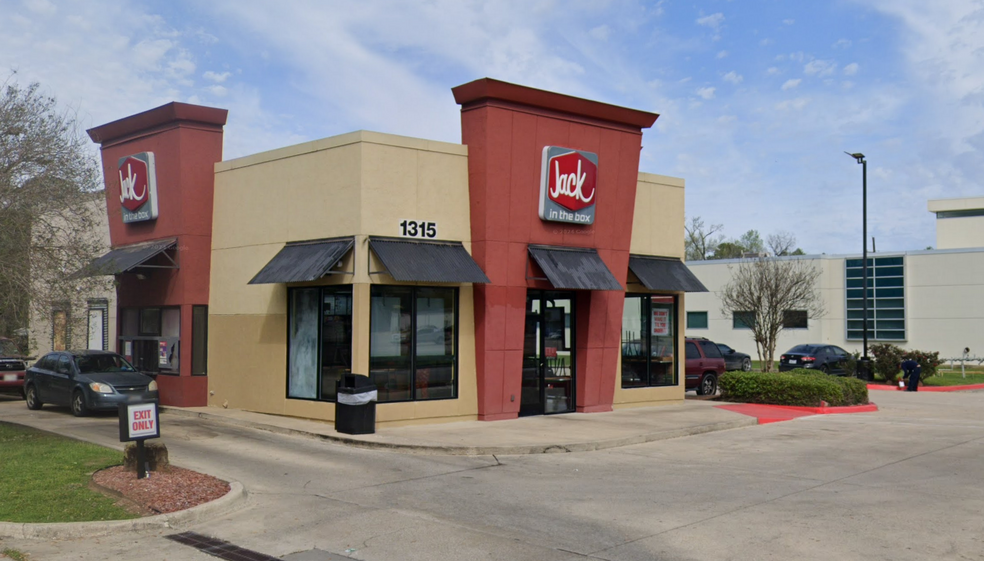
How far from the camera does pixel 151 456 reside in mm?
11625

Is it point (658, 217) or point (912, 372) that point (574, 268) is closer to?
point (658, 217)

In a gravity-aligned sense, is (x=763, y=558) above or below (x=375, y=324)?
below

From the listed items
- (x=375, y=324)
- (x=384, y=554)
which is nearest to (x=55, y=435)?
(x=375, y=324)

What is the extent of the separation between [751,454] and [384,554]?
8675 millimetres

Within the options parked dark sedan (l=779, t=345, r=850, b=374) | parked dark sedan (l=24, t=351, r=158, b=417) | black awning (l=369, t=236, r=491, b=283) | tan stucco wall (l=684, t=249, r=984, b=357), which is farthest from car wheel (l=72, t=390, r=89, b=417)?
tan stucco wall (l=684, t=249, r=984, b=357)

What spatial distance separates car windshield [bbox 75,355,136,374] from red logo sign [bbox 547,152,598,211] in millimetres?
10718

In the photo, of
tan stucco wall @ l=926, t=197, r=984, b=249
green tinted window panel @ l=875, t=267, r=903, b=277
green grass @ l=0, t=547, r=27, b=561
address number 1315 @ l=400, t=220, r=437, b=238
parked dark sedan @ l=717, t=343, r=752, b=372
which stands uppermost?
tan stucco wall @ l=926, t=197, r=984, b=249

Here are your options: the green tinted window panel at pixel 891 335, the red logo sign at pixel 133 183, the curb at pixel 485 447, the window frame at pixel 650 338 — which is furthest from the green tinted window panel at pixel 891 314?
the red logo sign at pixel 133 183

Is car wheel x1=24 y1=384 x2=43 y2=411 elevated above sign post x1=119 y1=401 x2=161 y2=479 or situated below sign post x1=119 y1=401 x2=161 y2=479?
below

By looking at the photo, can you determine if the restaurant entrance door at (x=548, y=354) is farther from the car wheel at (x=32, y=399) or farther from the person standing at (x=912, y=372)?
the person standing at (x=912, y=372)

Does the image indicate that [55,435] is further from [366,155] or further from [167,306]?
[366,155]

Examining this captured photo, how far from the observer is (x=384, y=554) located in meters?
8.37

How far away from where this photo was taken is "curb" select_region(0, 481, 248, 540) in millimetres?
8906

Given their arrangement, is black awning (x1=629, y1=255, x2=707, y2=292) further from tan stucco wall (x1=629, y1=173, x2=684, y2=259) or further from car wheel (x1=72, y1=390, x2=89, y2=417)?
car wheel (x1=72, y1=390, x2=89, y2=417)
